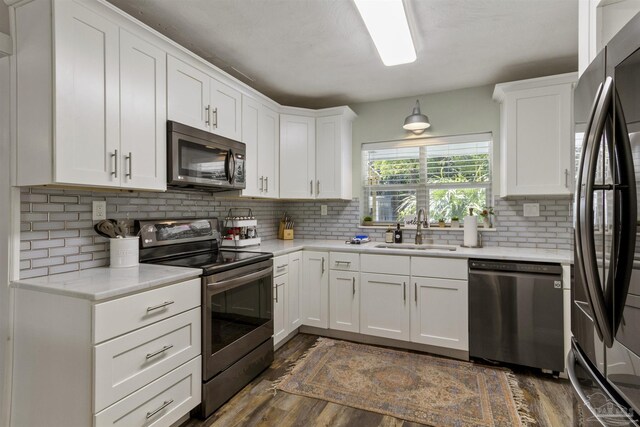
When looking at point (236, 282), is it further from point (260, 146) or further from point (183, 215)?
point (260, 146)

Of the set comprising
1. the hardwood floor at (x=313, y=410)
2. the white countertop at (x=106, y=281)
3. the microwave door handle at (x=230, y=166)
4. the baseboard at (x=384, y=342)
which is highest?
the microwave door handle at (x=230, y=166)

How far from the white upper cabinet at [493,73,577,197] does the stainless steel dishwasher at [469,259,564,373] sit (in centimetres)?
71

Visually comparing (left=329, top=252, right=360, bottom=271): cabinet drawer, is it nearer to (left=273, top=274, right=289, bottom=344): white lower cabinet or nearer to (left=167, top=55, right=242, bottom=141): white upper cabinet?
(left=273, top=274, right=289, bottom=344): white lower cabinet

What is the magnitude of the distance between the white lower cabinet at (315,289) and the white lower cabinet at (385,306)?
36cm

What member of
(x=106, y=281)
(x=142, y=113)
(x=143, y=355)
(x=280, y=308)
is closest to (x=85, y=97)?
(x=142, y=113)

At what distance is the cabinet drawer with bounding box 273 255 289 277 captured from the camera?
9.18 ft

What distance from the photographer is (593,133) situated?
3.08 ft

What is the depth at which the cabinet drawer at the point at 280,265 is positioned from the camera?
9.18 feet

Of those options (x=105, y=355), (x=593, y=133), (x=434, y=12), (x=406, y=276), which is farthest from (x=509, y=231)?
(x=105, y=355)

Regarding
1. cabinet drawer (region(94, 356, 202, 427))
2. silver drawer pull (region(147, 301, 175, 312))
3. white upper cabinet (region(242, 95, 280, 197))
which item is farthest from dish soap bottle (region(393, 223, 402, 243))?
silver drawer pull (region(147, 301, 175, 312))

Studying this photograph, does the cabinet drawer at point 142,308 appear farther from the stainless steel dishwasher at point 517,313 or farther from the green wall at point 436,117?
the green wall at point 436,117

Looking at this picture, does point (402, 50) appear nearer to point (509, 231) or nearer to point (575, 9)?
point (575, 9)

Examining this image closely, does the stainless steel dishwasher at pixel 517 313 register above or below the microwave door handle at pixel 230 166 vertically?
below

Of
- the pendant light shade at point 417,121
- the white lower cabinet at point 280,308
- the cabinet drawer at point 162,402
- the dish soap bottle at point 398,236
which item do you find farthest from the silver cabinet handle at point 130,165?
the dish soap bottle at point 398,236
